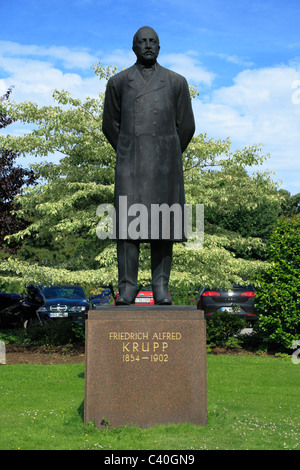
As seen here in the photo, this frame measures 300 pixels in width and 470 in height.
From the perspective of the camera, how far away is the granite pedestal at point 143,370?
→ 5.66 meters

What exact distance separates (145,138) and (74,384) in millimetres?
5342

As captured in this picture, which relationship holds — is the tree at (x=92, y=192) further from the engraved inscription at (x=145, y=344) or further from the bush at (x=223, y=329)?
the engraved inscription at (x=145, y=344)

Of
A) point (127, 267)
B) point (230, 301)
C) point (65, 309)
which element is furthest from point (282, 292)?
point (127, 267)

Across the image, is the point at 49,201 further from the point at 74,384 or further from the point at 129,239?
the point at 129,239

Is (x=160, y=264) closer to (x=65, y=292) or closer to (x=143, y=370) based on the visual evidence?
(x=143, y=370)

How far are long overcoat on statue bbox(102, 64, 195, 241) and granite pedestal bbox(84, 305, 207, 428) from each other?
996 millimetres

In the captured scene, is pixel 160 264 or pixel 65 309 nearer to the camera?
pixel 160 264

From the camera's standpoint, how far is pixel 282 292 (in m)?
12.9

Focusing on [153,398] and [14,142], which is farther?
[14,142]

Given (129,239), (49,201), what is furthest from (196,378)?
(49,201)

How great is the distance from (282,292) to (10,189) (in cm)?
767

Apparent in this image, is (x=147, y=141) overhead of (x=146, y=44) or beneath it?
beneath
